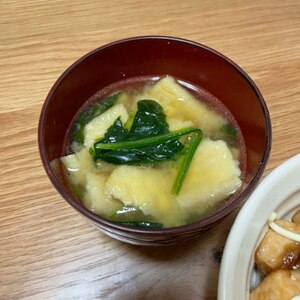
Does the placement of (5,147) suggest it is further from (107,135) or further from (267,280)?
(267,280)

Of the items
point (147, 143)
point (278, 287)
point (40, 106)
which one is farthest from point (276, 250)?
point (40, 106)

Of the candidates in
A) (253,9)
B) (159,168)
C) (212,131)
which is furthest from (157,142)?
(253,9)

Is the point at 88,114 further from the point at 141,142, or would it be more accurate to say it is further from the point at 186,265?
the point at 186,265

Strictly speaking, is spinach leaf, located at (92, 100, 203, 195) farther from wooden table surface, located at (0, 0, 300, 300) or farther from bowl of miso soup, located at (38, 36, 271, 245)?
wooden table surface, located at (0, 0, 300, 300)

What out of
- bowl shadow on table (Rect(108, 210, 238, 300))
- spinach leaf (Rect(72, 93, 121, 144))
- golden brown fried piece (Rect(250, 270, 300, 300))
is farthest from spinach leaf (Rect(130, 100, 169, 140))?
golden brown fried piece (Rect(250, 270, 300, 300))

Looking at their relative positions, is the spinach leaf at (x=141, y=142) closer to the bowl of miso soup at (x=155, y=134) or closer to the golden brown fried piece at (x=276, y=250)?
the bowl of miso soup at (x=155, y=134)

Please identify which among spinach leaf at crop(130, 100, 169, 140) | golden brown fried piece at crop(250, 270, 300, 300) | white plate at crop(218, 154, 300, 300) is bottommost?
golden brown fried piece at crop(250, 270, 300, 300)
